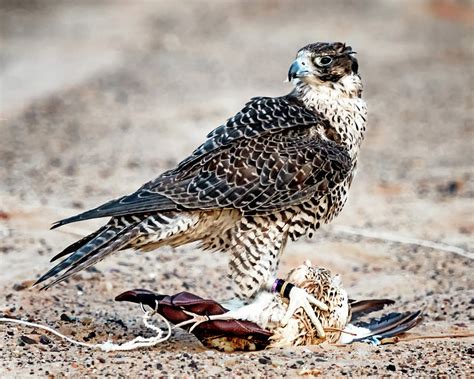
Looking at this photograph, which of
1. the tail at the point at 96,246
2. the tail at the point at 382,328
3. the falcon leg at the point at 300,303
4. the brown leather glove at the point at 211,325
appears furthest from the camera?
the tail at the point at 382,328

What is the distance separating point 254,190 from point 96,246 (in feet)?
2.97

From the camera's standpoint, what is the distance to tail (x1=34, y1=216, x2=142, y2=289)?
503cm

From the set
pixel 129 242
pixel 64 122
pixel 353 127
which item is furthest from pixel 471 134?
pixel 129 242

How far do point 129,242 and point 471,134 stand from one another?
25.8ft

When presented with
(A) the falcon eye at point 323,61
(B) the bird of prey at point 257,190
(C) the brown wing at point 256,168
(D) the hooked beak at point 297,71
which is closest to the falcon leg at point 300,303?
(B) the bird of prey at point 257,190

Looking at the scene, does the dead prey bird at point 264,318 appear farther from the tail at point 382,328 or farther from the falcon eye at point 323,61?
the falcon eye at point 323,61

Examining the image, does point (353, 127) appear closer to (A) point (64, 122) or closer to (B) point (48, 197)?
(B) point (48, 197)

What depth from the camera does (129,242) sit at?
17.3 feet

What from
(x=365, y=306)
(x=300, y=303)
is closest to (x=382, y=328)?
(x=365, y=306)

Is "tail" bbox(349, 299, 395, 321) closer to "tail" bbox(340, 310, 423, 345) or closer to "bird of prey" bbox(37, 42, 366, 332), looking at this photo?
"tail" bbox(340, 310, 423, 345)

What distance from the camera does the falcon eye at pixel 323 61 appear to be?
584 centimetres

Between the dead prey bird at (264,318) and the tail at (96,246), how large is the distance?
0.99 feet

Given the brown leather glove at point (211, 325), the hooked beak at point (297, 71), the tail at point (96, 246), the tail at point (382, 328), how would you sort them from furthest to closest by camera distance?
the hooked beak at point (297, 71)
the tail at point (382, 328)
the brown leather glove at point (211, 325)
the tail at point (96, 246)

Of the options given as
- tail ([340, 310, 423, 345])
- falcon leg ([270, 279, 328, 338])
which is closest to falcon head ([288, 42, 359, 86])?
falcon leg ([270, 279, 328, 338])
